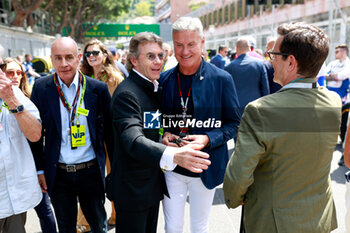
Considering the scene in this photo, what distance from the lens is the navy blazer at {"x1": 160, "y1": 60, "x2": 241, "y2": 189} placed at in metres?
2.19

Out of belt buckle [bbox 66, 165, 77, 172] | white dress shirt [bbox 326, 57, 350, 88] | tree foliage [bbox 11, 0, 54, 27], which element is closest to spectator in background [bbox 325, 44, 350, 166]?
white dress shirt [bbox 326, 57, 350, 88]

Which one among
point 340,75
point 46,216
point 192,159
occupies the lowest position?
Answer: point 46,216

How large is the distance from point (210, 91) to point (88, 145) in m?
1.09

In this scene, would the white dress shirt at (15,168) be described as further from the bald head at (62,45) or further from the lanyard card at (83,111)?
the bald head at (62,45)

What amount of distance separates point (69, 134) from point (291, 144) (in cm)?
170

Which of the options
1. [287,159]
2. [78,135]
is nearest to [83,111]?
[78,135]

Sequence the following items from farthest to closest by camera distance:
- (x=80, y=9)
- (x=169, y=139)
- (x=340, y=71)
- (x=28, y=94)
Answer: (x=80, y=9), (x=340, y=71), (x=28, y=94), (x=169, y=139)

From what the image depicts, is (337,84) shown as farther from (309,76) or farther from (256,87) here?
(309,76)

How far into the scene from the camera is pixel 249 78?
196 inches

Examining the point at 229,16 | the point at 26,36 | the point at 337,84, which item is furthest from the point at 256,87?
the point at 229,16

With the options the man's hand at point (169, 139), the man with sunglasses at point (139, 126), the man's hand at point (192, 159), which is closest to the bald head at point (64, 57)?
the man with sunglasses at point (139, 126)

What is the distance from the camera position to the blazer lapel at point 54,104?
2.35 m

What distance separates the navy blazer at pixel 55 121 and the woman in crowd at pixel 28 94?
17.9 inches

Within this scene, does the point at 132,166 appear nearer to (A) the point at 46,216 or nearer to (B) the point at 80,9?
(A) the point at 46,216
